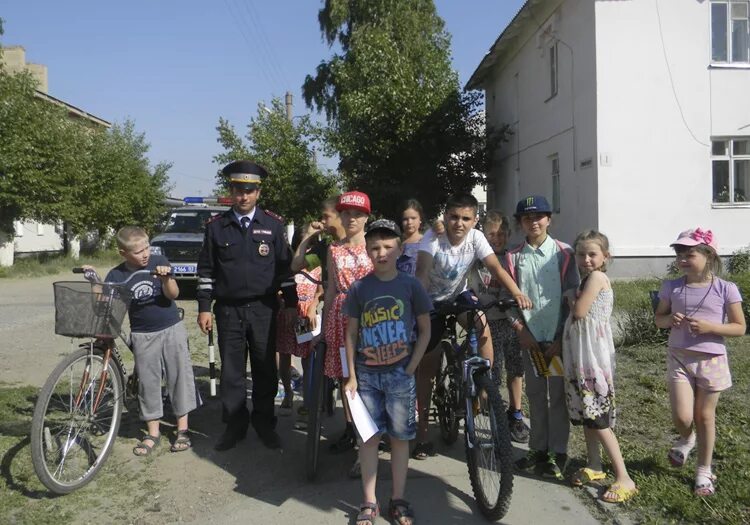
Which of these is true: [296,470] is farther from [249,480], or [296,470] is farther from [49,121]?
[49,121]

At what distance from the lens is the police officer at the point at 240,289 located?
4.79m

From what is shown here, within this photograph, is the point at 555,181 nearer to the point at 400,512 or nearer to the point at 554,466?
the point at 554,466

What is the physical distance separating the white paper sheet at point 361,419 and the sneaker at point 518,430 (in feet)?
5.71

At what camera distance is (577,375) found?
3861 mm

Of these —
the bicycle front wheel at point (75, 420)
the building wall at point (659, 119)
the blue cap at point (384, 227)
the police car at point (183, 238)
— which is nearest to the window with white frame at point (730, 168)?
the building wall at point (659, 119)

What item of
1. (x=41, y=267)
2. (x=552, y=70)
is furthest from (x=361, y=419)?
(x=41, y=267)

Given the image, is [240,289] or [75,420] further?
[240,289]

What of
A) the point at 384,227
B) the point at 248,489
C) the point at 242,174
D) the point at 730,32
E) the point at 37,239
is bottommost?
the point at 248,489

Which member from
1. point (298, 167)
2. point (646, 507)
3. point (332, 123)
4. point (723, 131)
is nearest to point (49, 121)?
point (298, 167)

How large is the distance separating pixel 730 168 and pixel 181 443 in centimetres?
1379

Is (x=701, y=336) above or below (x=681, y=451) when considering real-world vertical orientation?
above

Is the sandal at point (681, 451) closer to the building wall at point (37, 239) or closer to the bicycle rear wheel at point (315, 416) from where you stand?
the bicycle rear wheel at point (315, 416)

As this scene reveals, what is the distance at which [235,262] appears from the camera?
4.78m

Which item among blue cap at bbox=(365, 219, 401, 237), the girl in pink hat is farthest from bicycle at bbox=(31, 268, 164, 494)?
the girl in pink hat
